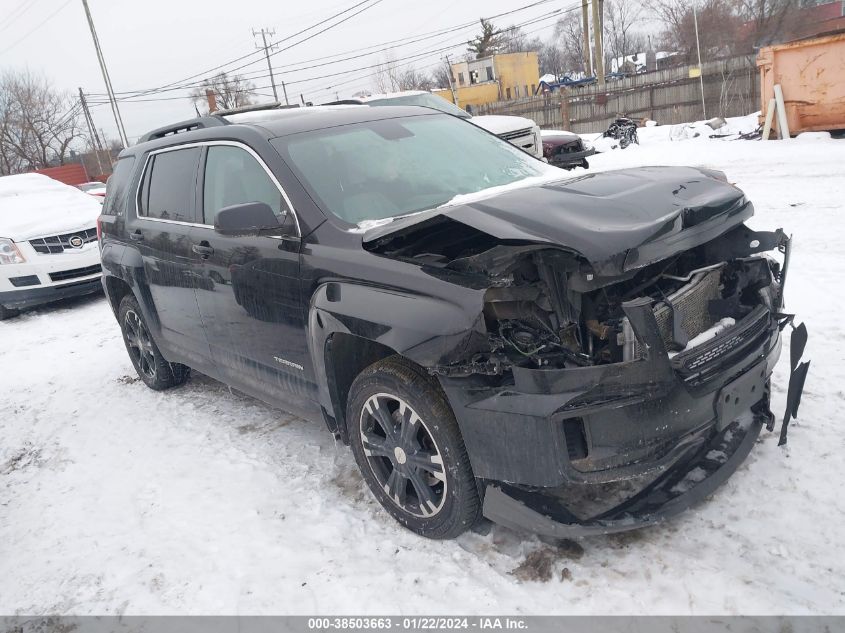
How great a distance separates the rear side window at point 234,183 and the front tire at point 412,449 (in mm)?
1091

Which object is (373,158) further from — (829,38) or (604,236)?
(829,38)

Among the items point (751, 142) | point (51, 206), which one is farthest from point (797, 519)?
point (751, 142)

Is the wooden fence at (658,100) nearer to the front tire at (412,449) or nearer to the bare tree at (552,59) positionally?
the front tire at (412,449)

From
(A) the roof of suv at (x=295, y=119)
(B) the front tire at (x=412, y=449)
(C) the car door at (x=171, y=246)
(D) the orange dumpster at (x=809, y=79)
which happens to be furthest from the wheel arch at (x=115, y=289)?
(D) the orange dumpster at (x=809, y=79)

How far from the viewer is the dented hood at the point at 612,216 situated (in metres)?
2.27

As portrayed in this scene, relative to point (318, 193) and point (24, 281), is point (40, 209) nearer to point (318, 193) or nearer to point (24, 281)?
point (24, 281)

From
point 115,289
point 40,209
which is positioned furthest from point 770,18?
point 115,289

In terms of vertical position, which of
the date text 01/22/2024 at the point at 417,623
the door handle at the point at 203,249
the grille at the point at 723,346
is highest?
the door handle at the point at 203,249

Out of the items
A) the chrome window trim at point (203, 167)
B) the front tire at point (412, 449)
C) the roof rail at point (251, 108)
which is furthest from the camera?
the roof rail at point (251, 108)

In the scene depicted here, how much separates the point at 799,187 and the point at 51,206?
1120cm

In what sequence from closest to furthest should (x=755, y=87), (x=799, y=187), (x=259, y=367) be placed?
(x=259, y=367) → (x=799, y=187) → (x=755, y=87)

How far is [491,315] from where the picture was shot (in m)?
2.42

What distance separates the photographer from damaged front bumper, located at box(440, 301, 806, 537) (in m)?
2.21

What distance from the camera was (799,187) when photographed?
8.40 meters
